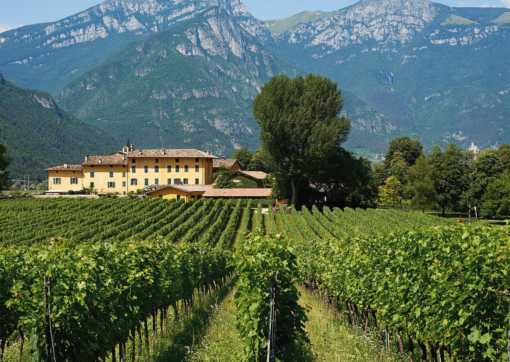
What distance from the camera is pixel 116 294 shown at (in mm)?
8453

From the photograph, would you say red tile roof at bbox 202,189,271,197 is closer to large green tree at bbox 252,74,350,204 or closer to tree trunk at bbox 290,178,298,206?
tree trunk at bbox 290,178,298,206

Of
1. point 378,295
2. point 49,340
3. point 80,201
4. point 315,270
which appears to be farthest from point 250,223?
point 49,340

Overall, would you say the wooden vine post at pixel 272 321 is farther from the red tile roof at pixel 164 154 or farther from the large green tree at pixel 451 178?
the red tile roof at pixel 164 154

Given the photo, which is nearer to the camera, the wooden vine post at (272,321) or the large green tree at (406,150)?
the wooden vine post at (272,321)

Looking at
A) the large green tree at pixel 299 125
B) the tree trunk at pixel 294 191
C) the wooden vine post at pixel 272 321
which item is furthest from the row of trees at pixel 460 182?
the wooden vine post at pixel 272 321

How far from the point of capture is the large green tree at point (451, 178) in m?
59.4

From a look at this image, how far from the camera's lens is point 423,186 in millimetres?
55562

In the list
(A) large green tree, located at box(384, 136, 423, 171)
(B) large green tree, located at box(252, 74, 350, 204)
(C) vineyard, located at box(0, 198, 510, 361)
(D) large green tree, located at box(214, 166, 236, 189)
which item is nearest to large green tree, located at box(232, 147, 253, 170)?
(A) large green tree, located at box(384, 136, 423, 171)

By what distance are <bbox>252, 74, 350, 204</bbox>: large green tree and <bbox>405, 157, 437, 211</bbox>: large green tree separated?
13.4m

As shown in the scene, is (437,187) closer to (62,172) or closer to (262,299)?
(262,299)

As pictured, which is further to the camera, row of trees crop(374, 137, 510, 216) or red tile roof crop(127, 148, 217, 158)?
red tile roof crop(127, 148, 217, 158)

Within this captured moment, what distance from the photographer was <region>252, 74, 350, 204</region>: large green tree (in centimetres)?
5016

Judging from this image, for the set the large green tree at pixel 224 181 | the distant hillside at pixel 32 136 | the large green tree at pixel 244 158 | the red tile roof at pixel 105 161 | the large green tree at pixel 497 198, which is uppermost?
the distant hillside at pixel 32 136

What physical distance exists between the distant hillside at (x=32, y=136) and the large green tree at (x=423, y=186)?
392 ft
